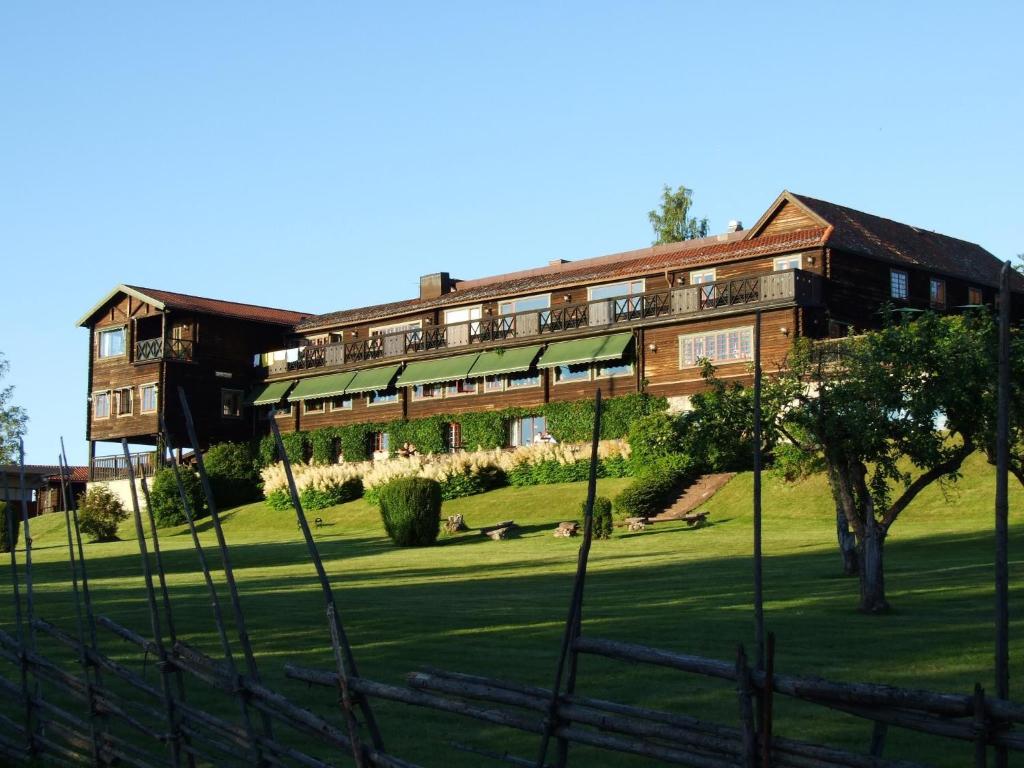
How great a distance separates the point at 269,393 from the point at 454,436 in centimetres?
1143

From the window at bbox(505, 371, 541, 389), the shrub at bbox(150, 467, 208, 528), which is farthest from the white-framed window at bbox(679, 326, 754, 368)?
the shrub at bbox(150, 467, 208, 528)

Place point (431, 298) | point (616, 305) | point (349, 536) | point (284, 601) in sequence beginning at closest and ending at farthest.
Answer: point (284, 601) < point (349, 536) < point (616, 305) < point (431, 298)

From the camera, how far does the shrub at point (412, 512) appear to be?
37781 mm

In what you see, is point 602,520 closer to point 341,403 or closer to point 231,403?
point 341,403

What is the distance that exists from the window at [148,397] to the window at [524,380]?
17.9 meters

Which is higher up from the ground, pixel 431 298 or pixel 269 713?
pixel 431 298

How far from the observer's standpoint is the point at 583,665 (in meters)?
16.8

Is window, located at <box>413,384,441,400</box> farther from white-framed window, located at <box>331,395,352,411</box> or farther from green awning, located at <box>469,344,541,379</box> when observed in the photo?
white-framed window, located at <box>331,395,352,411</box>

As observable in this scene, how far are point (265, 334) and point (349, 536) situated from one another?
28.7 metres

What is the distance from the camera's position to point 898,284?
180ft

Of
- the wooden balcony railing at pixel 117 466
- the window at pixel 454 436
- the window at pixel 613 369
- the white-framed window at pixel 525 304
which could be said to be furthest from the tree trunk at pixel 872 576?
the wooden balcony railing at pixel 117 466

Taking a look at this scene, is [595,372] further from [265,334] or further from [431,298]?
[265,334]

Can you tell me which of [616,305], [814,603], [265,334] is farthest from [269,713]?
[265,334]

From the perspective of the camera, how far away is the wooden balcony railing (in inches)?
2586
